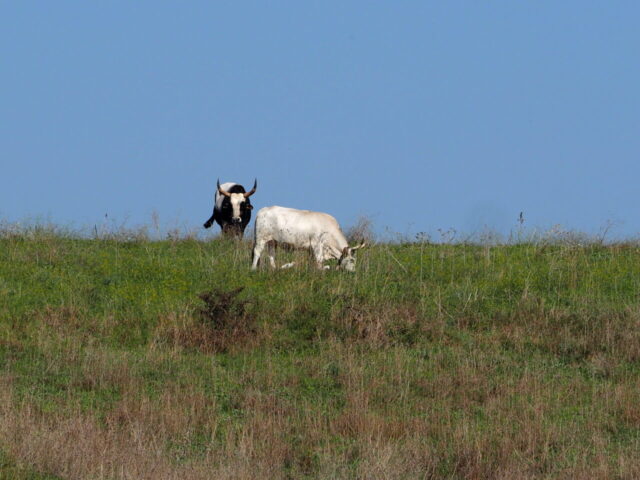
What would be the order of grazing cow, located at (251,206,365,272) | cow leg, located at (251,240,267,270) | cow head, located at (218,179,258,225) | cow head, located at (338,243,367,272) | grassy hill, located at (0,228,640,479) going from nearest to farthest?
grassy hill, located at (0,228,640,479) < cow head, located at (338,243,367,272) < cow leg, located at (251,240,267,270) < grazing cow, located at (251,206,365,272) < cow head, located at (218,179,258,225)

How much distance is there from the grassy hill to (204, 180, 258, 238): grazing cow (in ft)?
5.01

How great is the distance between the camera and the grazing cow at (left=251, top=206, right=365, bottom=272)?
18641 millimetres

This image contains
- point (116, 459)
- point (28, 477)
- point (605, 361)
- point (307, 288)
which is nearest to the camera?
point (28, 477)

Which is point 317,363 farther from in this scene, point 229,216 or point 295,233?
point 229,216

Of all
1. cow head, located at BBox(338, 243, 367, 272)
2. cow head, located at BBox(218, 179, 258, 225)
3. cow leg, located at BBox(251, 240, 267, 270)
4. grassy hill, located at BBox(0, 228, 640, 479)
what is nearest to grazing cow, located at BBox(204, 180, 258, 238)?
cow head, located at BBox(218, 179, 258, 225)

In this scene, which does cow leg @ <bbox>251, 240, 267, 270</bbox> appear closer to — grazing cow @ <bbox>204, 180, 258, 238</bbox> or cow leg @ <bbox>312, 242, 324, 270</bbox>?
cow leg @ <bbox>312, 242, 324, 270</bbox>

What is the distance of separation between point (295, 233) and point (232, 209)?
3450 millimetres

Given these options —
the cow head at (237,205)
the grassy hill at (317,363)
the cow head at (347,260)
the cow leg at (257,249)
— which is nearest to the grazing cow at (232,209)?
the cow head at (237,205)

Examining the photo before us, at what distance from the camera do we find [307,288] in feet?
52.4

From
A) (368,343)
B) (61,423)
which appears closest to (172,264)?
(368,343)

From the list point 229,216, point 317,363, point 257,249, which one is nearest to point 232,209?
point 229,216

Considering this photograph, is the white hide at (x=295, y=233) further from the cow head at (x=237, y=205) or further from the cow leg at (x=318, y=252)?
the cow head at (x=237, y=205)

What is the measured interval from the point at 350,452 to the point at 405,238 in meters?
12.6

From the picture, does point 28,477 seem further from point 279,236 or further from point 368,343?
point 279,236
